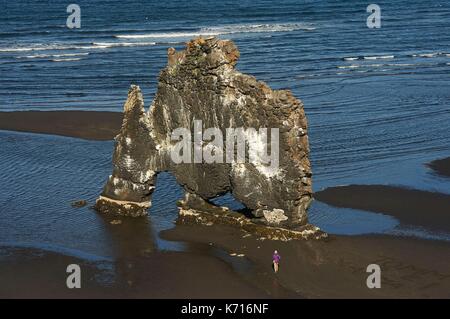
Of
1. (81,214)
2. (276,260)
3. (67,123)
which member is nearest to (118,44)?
(67,123)

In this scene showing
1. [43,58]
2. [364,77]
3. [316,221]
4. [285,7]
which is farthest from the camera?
[285,7]

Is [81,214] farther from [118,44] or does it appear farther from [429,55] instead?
[118,44]

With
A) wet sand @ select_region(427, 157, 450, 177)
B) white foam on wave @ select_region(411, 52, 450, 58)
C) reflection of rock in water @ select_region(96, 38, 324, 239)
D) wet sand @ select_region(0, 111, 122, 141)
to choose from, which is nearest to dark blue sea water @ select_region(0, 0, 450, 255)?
white foam on wave @ select_region(411, 52, 450, 58)
